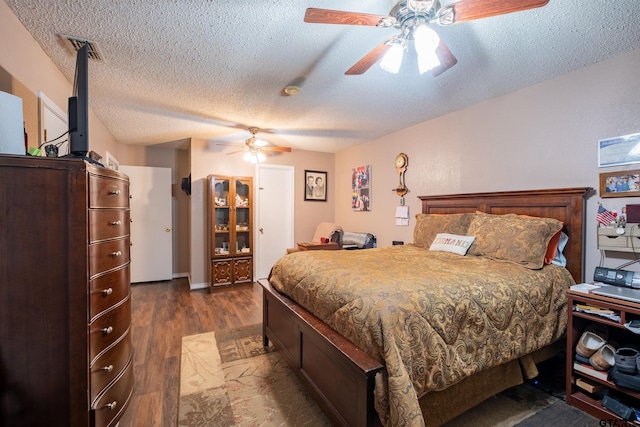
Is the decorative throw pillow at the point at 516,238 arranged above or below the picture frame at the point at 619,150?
below

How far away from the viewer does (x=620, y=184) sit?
2.12 metres

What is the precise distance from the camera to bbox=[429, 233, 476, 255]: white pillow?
2.62 m

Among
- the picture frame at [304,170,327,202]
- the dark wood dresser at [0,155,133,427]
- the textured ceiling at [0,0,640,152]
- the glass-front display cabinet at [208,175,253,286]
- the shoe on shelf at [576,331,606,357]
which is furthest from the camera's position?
the picture frame at [304,170,327,202]

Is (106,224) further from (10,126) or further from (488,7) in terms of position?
(488,7)

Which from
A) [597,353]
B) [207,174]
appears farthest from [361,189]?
[597,353]

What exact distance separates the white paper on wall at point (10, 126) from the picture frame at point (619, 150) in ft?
12.0

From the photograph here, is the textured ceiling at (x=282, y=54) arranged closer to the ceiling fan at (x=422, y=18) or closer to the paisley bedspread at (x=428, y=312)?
the ceiling fan at (x=422, y=18)

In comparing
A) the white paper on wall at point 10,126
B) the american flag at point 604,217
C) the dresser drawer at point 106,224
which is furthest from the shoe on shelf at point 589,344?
the white paper on wall at point 10,126

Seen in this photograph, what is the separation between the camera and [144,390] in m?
2.03

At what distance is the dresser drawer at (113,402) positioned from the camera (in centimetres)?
130

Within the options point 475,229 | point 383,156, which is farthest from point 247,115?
point 475,229

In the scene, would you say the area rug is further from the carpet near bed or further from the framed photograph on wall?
the framed photograph on wall

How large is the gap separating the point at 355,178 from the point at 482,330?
3.74m

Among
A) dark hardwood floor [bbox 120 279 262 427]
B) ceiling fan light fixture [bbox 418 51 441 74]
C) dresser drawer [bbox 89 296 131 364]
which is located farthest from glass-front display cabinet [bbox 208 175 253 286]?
ceiling fan light fixture [bbox 418 51 441 74]
